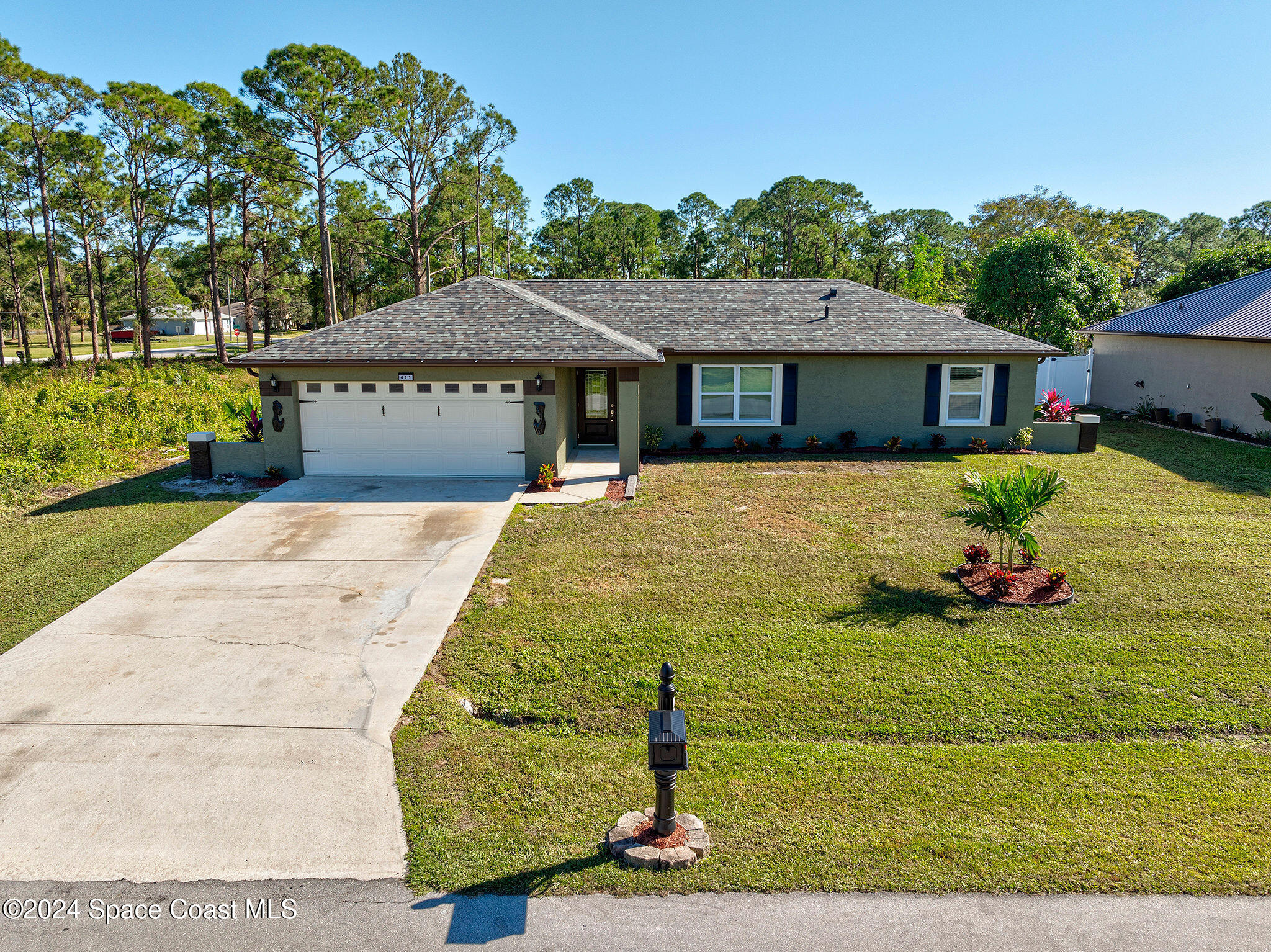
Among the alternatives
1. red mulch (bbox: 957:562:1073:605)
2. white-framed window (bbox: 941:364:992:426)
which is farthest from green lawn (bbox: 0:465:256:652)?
white-framed window (bbox: 941:364:992:426)

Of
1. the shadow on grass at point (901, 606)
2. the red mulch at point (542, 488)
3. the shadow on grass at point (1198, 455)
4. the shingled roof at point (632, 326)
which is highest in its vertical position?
the shingled roof at point (632, 326)

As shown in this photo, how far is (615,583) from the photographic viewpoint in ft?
30.3

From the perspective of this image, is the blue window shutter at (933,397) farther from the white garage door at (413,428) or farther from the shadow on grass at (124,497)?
the shadow on grass at (124,497)

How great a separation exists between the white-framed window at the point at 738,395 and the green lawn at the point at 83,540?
9.41m

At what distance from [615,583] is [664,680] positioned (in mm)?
4605

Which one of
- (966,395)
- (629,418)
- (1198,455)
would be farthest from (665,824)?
(1198,455)

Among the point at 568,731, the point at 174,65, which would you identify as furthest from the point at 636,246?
the point at 568,731

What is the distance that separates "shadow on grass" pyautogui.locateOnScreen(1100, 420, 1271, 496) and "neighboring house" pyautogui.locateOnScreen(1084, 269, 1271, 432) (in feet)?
3.52

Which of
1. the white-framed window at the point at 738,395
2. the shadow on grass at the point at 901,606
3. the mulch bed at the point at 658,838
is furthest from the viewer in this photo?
the white-framed window at the point at 738,395

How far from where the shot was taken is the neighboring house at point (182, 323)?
72562mm

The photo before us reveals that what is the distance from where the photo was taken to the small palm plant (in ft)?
28.9

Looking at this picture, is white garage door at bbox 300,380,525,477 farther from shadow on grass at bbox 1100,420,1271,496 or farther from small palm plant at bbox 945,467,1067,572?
shadow on grass at bbox 1100,420,1271,496

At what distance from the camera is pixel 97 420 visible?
738 inches

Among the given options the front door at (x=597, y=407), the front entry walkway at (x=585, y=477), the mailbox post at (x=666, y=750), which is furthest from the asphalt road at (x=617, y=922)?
the front door at (x=597, y=407)
